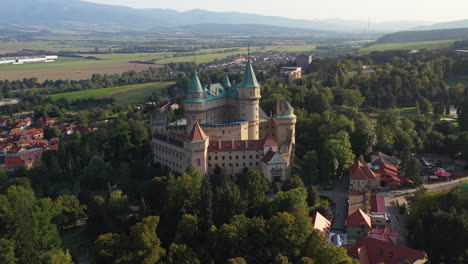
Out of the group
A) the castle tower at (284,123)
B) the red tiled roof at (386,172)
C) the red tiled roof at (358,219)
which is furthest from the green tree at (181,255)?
the red tiled roof at (386,172)

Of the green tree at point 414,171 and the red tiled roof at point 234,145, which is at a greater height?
the red tiled roof at point 234,145

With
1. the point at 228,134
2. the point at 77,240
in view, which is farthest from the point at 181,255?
the point at 228,134

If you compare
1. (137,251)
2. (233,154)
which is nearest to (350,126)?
(233,154)

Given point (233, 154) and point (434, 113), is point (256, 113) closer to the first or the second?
point (233, 154)

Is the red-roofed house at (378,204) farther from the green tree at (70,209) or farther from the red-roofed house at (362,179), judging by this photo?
the green tree at (70,209)

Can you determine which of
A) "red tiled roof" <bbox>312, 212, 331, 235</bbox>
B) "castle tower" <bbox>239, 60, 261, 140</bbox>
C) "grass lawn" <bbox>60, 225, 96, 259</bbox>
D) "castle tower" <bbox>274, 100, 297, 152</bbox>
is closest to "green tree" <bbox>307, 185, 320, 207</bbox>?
"red tiled roof" <bbox>312, 212, 331, 235</bbox>

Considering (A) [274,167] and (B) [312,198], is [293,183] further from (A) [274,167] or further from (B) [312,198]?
(A) [274,167]
